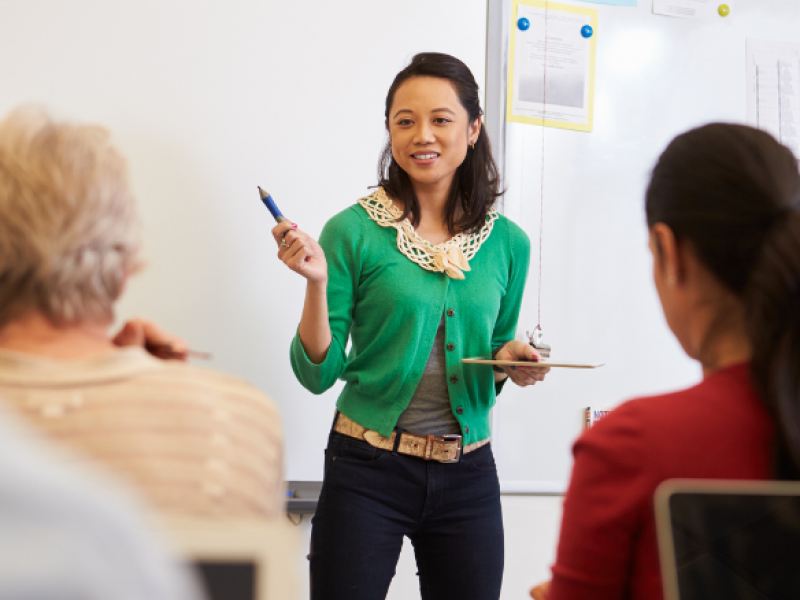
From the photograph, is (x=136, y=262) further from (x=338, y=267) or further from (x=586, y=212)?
(x=586, y=212)

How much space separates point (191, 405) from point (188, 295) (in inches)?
49.8

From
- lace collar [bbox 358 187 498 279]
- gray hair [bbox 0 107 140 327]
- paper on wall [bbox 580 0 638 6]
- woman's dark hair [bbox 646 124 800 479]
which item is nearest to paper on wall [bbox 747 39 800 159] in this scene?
paper on wall [bbox 580 0 638 6]

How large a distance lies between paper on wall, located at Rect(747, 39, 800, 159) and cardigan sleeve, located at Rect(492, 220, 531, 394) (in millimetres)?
1190

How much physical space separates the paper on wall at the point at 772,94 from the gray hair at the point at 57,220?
2.23 meters

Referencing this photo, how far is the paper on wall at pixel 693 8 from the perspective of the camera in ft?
7.66

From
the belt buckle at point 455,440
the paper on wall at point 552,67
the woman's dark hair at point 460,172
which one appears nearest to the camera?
the belt buckle at point 455,440

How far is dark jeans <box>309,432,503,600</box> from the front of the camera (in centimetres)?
142

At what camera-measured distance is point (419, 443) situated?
1461 mm

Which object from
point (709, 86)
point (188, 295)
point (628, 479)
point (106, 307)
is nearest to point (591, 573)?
point (628, 479)

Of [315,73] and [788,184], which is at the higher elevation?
[315,73]

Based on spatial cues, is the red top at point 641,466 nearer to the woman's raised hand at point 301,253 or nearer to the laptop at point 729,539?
the laptop at point 729,539

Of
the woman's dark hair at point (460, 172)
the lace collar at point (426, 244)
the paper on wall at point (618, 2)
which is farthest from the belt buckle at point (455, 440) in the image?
the paper on wall at point (618, 2)

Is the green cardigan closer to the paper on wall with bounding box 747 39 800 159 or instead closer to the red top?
the red top

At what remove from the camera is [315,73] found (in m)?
1.99
